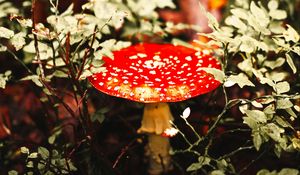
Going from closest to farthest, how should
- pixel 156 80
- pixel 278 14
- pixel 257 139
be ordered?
pixel 257 139 < pixel 156 80 < pixel 278 14

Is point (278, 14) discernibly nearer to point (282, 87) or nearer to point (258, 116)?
point (282, 87)

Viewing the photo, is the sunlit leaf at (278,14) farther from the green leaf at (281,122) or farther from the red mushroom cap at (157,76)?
the green leaf at (281,122)

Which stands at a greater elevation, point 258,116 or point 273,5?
point 273,5

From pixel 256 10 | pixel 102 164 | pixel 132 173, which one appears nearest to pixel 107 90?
pixel 102 164

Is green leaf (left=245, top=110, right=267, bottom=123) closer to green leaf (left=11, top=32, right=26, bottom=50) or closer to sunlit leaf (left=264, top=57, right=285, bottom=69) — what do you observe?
sunlit leaf (left=264, top=57, right=285, bottom=69)

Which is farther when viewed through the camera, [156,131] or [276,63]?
[156,131]

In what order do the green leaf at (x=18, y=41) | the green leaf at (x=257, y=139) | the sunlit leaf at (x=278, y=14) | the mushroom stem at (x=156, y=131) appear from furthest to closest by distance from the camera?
the mushroom stem at (x=156, y=131)
the sunlit leaf at (x=278, y=14)
the green leaf at (x=18, y=41)
the green leaf at (x=257, y=139)

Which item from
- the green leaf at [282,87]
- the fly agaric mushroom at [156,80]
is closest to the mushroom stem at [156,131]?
the fly agaric mushroom at [156,80]

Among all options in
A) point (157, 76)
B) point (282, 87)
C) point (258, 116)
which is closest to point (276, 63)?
point (282, 87)

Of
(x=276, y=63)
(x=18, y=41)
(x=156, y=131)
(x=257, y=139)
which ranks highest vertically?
(x=18, y=41)
